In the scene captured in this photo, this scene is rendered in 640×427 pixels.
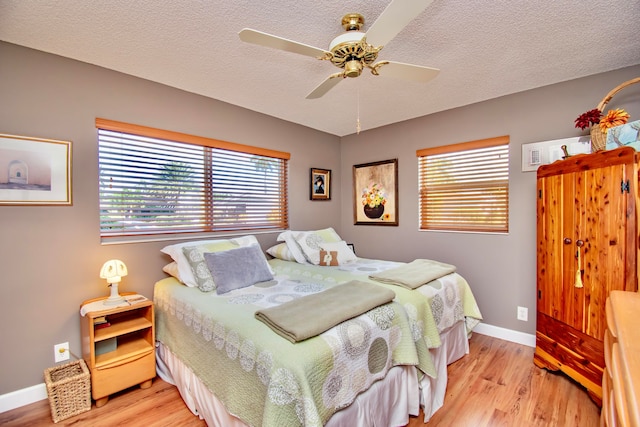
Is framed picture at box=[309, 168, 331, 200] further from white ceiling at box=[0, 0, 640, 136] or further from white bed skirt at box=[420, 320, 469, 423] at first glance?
white bed skirt at box=[420, 320, 469, 423]

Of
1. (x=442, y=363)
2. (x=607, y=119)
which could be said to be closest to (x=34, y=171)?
(x=442, y=363)

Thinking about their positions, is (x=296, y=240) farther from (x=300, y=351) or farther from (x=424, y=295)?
(x=300, y=351)

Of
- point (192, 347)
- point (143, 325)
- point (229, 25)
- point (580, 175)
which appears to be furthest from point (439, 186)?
point (143, 325)

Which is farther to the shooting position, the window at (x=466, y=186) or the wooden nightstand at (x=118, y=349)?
the window at (x=466, y=186)

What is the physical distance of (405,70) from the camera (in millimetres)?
1698

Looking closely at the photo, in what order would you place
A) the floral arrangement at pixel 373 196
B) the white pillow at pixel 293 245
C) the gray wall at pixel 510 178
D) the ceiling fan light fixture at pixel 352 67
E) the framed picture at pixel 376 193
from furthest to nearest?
the floral arrangement at pixel 373 196 < the framed picture at pixel 376 193 < the white pillow at pixel 293 245 < the gray wall at pixel 510 178 < the ceiling fan light fixture at pixel 352 67

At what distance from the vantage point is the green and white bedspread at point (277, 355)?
1163 millimetres

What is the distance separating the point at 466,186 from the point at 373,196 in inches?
45.0

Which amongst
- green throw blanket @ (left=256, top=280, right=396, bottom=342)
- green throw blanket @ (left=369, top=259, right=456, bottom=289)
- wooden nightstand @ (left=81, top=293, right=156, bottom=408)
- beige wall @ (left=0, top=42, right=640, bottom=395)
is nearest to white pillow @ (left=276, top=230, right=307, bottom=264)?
beige wall @ (left=0, top=42, right=640, bottom=395)

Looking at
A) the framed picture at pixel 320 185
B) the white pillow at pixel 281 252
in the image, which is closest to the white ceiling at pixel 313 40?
the framed picture at pixel 320 185

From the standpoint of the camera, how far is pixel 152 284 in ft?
8.09

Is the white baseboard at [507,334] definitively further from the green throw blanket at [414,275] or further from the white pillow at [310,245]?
the white pillow at [310,245]

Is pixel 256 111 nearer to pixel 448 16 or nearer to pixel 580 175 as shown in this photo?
pixel 448 16

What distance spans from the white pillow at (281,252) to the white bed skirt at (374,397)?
4.39 ft
